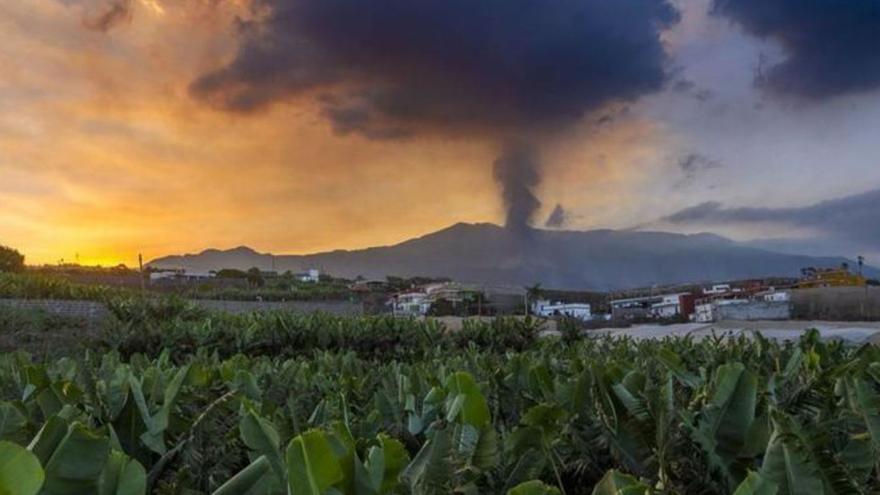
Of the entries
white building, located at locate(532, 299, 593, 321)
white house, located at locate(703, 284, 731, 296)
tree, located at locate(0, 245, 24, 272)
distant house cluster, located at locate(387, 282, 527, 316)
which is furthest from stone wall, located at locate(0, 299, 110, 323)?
white house, located at locate(703, 284, 731, 296)

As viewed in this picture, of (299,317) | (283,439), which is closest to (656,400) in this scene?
(283,439)

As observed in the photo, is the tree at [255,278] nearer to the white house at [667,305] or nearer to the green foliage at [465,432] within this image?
the white house at [667,305]

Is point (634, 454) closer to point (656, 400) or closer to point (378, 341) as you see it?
point (656, 400)

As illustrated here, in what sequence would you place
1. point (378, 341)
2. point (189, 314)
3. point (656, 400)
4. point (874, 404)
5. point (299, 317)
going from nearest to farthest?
1. point (874, 404)
2. point (656, 400)
3. point (378, 341)
4. point (299, 317)
5. point (189, 314)

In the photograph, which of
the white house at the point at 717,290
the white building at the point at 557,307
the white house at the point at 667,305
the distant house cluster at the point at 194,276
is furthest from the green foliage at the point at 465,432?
the distant house cluster at the point at 194,276

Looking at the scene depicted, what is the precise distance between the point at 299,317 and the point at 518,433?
7444 millimetres

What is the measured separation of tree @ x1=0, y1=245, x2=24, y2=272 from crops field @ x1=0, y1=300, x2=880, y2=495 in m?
26.8

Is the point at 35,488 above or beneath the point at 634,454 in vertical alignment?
above

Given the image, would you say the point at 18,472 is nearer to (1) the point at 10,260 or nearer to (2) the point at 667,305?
(2) the point at 667,305

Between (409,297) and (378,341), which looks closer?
(378,341)

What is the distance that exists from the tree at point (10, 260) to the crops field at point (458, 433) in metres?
26.8

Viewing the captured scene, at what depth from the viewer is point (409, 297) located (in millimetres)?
25938

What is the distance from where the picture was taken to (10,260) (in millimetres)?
25828

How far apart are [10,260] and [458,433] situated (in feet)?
95.8
